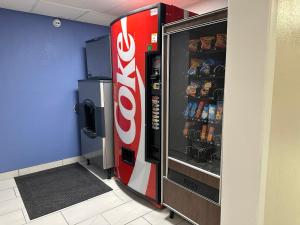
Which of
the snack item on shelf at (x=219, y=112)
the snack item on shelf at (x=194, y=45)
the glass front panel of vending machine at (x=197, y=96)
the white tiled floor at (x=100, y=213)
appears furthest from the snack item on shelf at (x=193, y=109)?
the white tiled floor at (x=100, y=213)

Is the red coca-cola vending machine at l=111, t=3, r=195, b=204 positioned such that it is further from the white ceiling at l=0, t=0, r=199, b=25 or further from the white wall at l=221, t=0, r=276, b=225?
the white wall at l=221, t=0, r=276, b=225

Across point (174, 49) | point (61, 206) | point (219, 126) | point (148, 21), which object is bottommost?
point (61, 206)

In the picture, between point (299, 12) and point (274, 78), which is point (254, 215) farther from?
point (299, 12)

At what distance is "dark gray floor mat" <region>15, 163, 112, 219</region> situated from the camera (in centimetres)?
247

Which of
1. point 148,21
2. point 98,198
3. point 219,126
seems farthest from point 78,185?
point 148,21

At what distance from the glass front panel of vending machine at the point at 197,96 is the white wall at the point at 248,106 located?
61cm

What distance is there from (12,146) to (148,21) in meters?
2.61

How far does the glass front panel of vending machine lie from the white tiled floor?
2.35ft

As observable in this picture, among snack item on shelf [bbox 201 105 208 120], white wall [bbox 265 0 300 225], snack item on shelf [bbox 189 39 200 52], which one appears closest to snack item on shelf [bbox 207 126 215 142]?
snack item on shelf [bbox 201 105 208 120]

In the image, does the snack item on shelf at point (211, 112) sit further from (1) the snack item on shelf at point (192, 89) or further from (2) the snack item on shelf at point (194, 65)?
(2) the snack item on shelf at point (194, 65)

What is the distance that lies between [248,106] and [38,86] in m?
3.12

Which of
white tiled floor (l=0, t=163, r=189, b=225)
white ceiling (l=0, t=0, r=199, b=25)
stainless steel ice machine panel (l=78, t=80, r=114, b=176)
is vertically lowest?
white tiled floor (l=0, t=163, r=189, b=225)

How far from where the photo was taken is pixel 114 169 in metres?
3.09

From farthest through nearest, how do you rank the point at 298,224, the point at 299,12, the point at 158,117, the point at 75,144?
the point at 75,144
the point at 158,117
the point at 298,224
the point at 299,12
